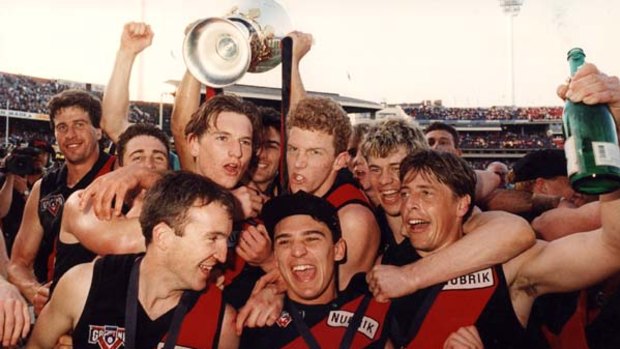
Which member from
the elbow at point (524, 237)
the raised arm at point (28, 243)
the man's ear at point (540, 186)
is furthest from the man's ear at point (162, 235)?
the man's ear at point (540, 186)

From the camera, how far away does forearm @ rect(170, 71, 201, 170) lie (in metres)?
3.80

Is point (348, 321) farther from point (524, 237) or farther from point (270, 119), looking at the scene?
point (270, 119)

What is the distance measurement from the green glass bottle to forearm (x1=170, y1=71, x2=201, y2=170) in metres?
2.37

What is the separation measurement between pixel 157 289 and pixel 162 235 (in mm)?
239

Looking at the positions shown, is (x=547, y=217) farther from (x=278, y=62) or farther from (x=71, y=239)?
(x=71, y=239)

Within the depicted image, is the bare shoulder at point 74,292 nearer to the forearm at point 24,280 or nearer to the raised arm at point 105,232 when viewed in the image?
the raised arm at point 105,232

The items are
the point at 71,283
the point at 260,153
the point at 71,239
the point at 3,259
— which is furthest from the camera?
the point at 260,153

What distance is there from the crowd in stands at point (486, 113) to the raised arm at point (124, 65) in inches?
2024

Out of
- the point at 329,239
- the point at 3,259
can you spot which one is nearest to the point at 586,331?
the point at 329,239

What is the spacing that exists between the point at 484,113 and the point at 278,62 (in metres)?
53.3

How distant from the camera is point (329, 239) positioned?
293cm

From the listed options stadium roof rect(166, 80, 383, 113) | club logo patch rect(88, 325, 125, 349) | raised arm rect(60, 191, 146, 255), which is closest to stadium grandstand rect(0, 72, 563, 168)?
stadium roof rect(166, 80, 383, 113)

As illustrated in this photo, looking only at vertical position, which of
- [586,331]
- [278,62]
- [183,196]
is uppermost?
[278,62]

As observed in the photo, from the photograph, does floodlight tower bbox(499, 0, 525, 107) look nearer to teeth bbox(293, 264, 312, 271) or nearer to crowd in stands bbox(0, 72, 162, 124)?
crowd in stands bbox(0, 72, 162, 124)
